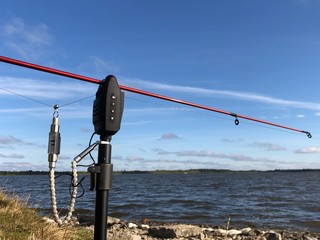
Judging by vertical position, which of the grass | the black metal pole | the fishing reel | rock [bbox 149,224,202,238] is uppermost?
the fishing reel

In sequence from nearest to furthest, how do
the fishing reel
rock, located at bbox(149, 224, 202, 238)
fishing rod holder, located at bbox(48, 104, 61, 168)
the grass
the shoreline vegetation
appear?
the fishing reel, fishing rod holder, located at bbox(48, 104, 61, 168), the grass, the shoreline vegetation, rock, located at bbox(149, 224, 202, 238)

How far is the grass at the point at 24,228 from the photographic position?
17.4ft

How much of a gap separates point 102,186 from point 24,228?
3404 millimetres

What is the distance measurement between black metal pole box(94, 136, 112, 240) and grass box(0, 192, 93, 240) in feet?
5.66

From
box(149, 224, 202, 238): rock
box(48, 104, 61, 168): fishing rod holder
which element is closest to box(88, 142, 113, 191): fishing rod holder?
box(48, 104, 61, 168): fishing rod holder

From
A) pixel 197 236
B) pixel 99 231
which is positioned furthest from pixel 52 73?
pixel 197 236

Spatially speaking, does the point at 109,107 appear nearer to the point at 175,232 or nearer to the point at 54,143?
the point at 54,143

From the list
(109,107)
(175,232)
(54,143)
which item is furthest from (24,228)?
(175,232)

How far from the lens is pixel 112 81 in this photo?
3195mm

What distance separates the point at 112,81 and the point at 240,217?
60.5 feet

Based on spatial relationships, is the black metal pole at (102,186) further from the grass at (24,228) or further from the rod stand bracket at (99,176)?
the grass at (24,228)

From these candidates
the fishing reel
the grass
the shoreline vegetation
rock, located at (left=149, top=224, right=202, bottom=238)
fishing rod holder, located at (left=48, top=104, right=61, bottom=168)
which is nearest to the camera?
the fishing reel

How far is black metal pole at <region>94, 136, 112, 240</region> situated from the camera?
10.5 feet

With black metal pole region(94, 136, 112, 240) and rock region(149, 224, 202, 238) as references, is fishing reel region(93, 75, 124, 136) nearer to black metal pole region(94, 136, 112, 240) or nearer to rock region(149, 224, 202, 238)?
black metal pole region(94, 136, 112, 240)
